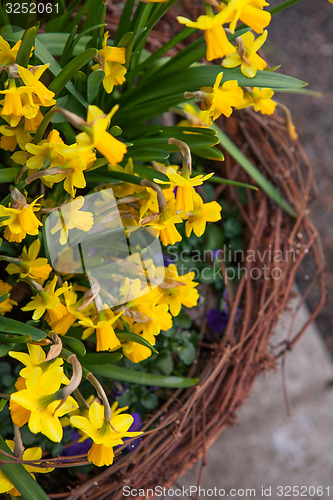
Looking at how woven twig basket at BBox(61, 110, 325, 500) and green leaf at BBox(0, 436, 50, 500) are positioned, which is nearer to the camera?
green leaf at BBox(0, 436, 50, 500)

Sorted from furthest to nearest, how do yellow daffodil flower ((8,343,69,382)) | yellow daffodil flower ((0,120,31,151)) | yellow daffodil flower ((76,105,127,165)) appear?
1. yellow daffodil flower ((0,120,31,151))
2. yellow daffodil flower ((8,343,69,382))
3. yellow daffodil flower ((76,105,127,165))

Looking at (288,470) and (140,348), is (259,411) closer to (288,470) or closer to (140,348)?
(288,470)

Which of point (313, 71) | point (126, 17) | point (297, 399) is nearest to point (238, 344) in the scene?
point (297, 399)

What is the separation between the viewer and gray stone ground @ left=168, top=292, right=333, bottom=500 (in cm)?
124

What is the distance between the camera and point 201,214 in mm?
646

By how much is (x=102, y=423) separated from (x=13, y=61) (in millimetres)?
507

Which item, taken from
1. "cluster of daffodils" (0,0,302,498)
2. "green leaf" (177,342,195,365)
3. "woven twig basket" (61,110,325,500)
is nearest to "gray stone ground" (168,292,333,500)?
"woven twig basket" (61,110,325,500)

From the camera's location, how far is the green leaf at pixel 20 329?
0.64 meters

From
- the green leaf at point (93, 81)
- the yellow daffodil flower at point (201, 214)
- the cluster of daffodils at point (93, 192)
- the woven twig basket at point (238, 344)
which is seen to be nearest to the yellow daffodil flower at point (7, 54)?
the cluster of daffodils at point (93, 192)

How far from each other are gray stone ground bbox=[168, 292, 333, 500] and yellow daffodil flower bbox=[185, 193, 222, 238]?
67cm

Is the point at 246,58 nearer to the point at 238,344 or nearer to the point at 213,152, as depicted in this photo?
the point at 213,152

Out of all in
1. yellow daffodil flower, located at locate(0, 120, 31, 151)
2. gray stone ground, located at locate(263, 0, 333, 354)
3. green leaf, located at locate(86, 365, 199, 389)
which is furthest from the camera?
gray stone ground, located at locate(263, 0, 333, 354)

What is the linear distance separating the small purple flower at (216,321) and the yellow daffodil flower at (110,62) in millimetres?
531

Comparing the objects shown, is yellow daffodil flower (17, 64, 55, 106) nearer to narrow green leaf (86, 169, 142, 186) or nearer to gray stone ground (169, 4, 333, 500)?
narrow green leaf (86, 169, 142, 186)
